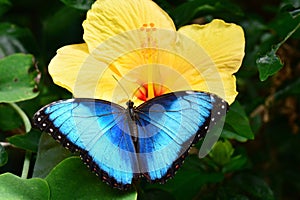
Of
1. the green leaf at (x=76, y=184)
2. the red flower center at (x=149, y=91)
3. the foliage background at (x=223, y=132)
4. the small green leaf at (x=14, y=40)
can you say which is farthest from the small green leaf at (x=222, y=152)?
the small green leaf at (x=14, y=40)

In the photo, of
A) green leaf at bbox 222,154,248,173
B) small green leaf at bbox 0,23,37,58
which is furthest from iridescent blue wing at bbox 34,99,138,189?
small green leaf at bbox 0,23,37,58

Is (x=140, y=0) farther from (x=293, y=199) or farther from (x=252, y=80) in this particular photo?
(x=293, y=199)

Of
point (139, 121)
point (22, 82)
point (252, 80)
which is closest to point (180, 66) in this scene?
point (139, 121)

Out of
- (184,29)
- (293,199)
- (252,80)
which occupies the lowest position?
(293,199)

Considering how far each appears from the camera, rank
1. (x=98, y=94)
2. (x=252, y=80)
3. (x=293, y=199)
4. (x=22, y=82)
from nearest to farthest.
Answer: (x=98, y=94), (x=22, y=82), (x=252, y=80), (x=293, y=199)

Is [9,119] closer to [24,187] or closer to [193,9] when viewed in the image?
[24,187]

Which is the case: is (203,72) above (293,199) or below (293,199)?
above

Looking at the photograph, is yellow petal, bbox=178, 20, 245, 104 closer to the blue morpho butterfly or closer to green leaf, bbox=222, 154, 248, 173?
the blue morpho butterfly

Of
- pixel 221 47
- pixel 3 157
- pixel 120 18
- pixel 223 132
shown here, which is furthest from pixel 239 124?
pixel 3 157

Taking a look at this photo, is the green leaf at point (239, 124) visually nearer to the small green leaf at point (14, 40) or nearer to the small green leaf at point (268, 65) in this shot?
the small green leaf at point (268, 65)
